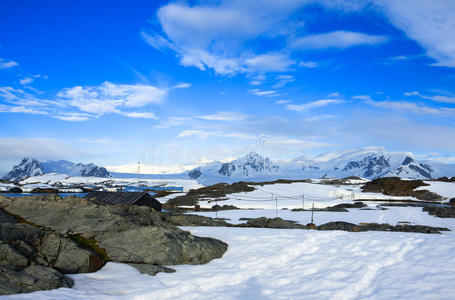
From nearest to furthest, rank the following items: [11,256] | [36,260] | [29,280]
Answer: [29,280]
[11,256]
[36,260]

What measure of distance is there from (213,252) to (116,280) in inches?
196

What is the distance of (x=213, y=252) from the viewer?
14320 millimetres

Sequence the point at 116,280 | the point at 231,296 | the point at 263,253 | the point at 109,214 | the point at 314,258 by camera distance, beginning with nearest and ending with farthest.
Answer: the point at 231,296 < the point at 116,280 < the point at 314,258 < the point at 263,253 < the point at 109,214

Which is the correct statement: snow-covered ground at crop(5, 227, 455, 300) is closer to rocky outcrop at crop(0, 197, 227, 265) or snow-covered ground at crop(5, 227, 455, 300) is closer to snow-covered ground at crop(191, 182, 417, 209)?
rocky outcrop at crop(0, 197, 227, 265)

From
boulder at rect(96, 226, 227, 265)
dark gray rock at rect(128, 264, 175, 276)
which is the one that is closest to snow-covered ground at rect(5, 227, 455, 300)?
dark gray rock at rect(128, 264, 175, 276)

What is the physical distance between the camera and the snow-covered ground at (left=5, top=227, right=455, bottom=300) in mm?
9695

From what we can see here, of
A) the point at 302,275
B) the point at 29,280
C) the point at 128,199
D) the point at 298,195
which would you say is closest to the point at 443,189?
the point at 298,195

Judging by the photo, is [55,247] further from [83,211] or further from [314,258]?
[314,258]

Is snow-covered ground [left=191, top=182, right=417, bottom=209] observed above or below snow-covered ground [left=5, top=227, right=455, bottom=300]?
below

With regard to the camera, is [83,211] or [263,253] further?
[83,211]

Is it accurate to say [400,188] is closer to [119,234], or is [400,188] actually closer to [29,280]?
[119,234]

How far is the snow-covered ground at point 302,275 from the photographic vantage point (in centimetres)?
970

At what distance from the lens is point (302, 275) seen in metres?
11.8

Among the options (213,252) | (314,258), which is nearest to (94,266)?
(213,252)
